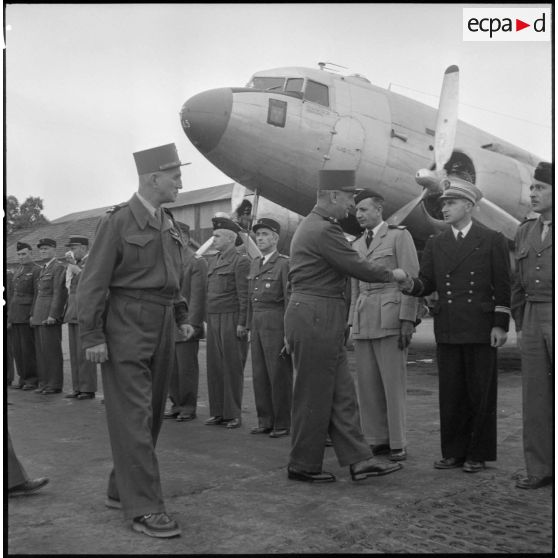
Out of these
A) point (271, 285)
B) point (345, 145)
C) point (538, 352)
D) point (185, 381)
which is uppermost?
point (345, 145)

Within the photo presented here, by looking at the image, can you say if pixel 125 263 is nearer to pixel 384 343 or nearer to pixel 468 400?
pixel 384 343

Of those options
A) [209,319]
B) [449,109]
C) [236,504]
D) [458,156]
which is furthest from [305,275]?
[458,156]

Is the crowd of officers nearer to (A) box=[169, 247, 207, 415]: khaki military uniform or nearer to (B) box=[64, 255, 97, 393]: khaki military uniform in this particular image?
(A) box=[169, 247, 207, 415]: khaki military uniform

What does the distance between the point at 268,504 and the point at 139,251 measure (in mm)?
1637

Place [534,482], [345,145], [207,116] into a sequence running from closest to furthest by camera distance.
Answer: [534,482], [207,116], [345,145]

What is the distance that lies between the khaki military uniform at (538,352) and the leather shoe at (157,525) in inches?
91.1

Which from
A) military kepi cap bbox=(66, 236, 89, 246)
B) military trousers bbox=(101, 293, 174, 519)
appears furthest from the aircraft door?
military trousers bbox=(101, 293, 174, 519)

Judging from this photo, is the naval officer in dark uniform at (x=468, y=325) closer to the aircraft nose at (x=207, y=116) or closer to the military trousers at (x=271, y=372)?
the military trousers at (x=271, y=372)

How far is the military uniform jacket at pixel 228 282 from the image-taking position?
689 centimetres

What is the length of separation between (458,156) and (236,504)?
10706 mm

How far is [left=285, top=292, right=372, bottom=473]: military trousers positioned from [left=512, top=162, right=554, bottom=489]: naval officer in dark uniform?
1058mm

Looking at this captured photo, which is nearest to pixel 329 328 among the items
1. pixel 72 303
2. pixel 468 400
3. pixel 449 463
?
pixel 468 400

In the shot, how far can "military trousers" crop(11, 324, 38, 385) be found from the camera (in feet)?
31.1

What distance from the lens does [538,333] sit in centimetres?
423
